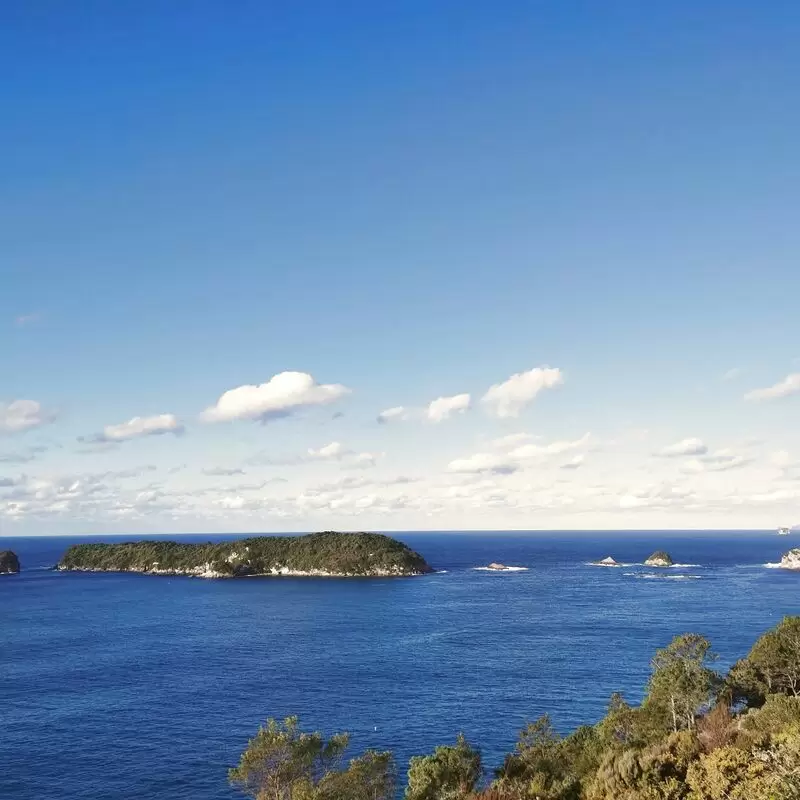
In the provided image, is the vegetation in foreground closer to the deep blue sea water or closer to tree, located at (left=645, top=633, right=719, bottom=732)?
tree, located at (left=645, top=633, right=719, bottom=732)

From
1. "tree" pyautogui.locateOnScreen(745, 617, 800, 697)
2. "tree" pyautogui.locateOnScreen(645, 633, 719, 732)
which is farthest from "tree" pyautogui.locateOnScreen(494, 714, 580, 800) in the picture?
"tree" pyautogui.locateOnScreen(745, 617, 800, 697)

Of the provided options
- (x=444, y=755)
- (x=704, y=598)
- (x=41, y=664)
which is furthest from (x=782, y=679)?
(x=704, y=598)

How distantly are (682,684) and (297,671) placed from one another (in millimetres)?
63558

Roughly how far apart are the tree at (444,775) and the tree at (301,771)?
176cm

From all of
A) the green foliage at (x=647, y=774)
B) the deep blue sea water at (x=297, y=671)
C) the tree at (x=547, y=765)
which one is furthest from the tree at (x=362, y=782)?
the deep blue sea water at (x=297, y=671)

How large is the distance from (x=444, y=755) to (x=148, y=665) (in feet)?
253

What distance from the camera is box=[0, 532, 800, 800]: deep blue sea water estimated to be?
67250mm

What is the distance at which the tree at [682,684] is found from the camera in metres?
54.1

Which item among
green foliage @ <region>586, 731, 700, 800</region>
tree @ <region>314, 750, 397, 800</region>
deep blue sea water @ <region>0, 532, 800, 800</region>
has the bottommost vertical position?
deep blue sea water @ <region>0, 532, 800, 800</region>

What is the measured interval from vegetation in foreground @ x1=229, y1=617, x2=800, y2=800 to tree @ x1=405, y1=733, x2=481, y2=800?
0.22 ft

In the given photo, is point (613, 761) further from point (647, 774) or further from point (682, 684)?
point (682, 684)

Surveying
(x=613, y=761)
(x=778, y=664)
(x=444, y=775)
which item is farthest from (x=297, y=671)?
(x=613, y=761)

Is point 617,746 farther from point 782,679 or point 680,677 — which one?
point 782,679

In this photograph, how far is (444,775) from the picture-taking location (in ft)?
141
